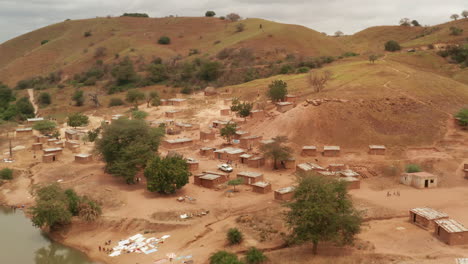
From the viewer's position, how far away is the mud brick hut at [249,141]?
129ft

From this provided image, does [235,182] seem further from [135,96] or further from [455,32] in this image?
[455,32]

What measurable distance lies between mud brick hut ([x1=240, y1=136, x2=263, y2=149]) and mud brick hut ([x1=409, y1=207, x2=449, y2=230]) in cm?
1659

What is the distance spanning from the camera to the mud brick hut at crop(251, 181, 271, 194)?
29756 millimetres

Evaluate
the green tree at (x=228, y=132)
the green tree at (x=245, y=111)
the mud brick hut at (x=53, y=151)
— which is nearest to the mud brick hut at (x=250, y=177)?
the green tree at (x=228, y=132)

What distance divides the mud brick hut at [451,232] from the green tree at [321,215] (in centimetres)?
454

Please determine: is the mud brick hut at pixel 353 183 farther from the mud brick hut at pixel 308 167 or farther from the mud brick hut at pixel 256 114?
the mud brick hut at pixel 256 114

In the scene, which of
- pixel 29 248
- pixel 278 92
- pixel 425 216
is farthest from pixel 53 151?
pixel 425 216

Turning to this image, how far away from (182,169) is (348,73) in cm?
3184

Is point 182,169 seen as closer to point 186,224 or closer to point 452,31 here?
point 186,224

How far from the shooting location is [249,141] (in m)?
39.4

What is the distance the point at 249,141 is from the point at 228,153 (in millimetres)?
3039

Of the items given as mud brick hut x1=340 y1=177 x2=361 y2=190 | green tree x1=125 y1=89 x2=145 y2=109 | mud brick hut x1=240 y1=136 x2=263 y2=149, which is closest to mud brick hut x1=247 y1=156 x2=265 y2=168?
mud brick hut x1=240 y1=136 x2=263 y2=149

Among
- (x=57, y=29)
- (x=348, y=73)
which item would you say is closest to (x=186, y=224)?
(x=348, y=73)

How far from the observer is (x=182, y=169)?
30.5m
